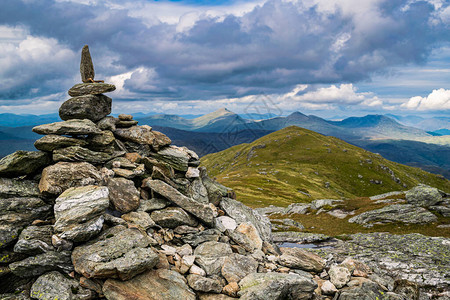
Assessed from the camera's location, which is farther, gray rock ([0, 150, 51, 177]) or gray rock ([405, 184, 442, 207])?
gray rock ([405, 184, 442, 207])

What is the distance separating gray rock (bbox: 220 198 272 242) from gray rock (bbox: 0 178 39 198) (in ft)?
66.9

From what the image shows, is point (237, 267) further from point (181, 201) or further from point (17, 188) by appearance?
point (17, 188)

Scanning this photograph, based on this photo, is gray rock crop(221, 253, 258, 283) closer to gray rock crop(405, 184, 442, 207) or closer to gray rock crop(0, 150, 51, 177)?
gray rock crop(0, 150, 51, 177)

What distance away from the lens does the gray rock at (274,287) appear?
61.8 ft

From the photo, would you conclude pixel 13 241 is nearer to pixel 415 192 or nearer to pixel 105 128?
pixel 105 128

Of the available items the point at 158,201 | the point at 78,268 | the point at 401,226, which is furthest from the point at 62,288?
the point at 401,226

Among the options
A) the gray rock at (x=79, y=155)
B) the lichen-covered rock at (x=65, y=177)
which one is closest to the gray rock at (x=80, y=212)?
the lichen-covered rock at (x=65, y=177)

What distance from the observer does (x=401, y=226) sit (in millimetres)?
63125

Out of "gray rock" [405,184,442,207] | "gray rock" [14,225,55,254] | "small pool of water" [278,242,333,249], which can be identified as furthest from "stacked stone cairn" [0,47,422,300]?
"gray rock" [405,184,442,207]

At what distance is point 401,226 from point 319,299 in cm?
5636

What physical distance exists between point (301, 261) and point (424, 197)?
6572 cm

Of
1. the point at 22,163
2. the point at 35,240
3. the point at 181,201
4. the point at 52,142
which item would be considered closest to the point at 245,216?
the point at 181,201

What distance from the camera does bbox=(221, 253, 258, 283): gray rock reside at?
20906 millimetres

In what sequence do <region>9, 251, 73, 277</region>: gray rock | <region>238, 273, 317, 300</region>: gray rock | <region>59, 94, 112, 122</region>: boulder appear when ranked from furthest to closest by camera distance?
<region>59, 94, 112, 122</region>: boulder < <region>238, 273, 317, 300</region>: gray rock < <region>9, 251, 73, 277</region>: gray rock
